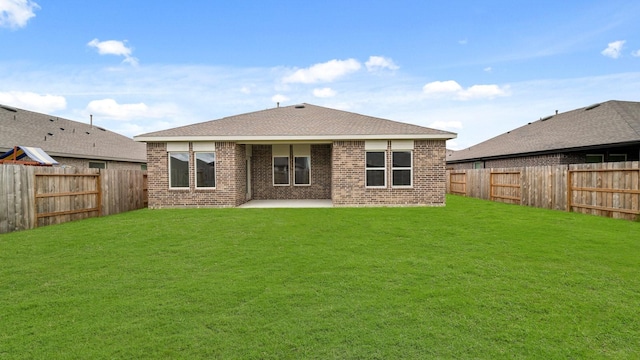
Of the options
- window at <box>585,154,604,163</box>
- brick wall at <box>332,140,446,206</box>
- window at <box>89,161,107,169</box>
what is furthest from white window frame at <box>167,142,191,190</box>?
window at <box>585,154,604,163</box>

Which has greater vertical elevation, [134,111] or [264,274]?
[134,111]

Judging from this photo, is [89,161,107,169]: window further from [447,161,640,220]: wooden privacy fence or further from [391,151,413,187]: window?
[447,161,640,220]: wooden privacy fence

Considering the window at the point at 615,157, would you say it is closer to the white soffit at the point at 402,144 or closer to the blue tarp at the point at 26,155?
the white soffit at the point at 402,144

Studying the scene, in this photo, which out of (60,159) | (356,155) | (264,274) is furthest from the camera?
(60,159)

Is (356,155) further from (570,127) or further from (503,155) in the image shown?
(570,127)

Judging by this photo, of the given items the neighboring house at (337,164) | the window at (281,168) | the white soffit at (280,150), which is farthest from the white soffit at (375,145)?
the window at (281,168)

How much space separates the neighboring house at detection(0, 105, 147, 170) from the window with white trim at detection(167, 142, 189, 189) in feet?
29.2

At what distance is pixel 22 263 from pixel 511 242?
30.6 feet

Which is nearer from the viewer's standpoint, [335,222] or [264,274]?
[264,274]

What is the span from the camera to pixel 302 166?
17.1m

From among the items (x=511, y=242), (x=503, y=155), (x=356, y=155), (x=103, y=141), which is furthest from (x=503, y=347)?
(x=103, y=141)

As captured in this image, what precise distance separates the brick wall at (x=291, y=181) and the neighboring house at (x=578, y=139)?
12.2 metres

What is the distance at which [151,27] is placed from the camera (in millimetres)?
16109

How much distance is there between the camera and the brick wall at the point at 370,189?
1377 centimetres
